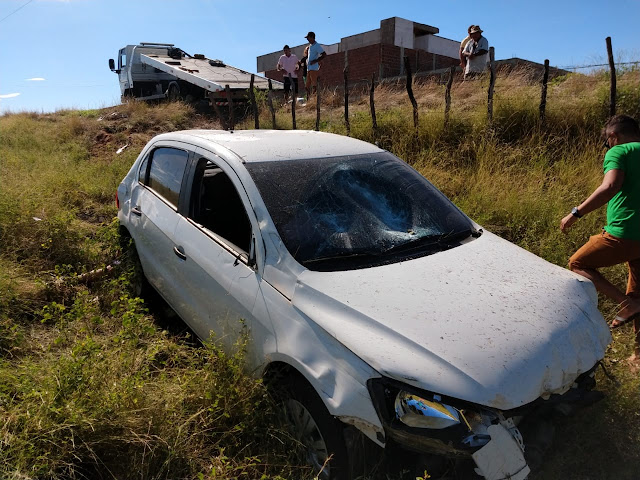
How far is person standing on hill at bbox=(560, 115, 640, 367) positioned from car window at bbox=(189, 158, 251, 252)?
7.87 feet

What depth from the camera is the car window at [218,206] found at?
116 inches

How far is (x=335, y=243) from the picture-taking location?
8.68 feet

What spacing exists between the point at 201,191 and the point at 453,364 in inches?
86.3

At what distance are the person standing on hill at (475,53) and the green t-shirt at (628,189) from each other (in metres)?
7.63

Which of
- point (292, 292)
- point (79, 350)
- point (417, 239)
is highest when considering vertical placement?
point (417, 239)

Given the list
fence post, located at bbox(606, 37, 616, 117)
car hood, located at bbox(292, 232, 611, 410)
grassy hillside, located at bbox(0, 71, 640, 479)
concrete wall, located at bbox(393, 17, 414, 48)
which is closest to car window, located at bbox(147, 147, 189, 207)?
grassy hillside, located at bbox(0, 71, 640, 479)

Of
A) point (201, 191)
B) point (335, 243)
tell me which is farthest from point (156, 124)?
point (335, 243)

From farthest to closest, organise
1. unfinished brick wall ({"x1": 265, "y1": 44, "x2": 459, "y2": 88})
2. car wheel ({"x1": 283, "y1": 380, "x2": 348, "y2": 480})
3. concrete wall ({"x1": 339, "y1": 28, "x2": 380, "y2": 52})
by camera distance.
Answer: concrete wall ({"x1": 339, "y1": 28, "x2": 380, "y2": 52}) < unfinished brick wall ({"x1": 265, "y1": 44, "x2": 459, "y2": 88}) < car wheel ({"x1": 283, "y1": 380, "x2": 348, "y2": 480})

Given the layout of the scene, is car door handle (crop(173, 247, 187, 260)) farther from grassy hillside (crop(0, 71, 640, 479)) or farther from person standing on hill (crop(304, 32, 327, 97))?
person standing on hill (crop(304, 32, 327, 97))

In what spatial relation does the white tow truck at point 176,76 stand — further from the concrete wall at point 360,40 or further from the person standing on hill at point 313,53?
the concrete wall at point 360,40

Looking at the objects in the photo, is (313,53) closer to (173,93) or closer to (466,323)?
(173,93)

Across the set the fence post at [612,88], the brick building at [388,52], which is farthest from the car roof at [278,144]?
the brick building at [388,52]

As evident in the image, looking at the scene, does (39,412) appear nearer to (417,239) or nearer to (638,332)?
(417,239)

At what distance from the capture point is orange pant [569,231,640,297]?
11.0ft
